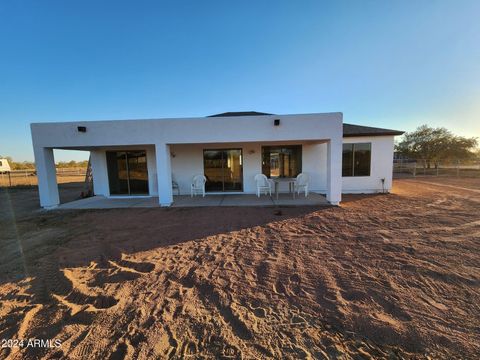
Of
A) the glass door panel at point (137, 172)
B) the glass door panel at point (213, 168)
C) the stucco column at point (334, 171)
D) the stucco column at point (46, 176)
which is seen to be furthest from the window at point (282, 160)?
the stucco column at point (46, 176)

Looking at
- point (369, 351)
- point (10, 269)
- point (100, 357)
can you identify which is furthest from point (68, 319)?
point (369, 351)

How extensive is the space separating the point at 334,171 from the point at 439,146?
2522 cm

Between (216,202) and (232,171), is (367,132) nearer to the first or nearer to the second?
(232,171)

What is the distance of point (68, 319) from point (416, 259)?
5277 mm

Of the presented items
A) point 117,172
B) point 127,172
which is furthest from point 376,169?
point 117,172

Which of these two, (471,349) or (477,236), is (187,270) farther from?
(477,236)

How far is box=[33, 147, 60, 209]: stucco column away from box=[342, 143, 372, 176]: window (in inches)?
497

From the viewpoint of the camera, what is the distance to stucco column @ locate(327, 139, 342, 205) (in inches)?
292

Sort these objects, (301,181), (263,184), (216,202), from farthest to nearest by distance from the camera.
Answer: (263,184) < (301,181) < (216,202)

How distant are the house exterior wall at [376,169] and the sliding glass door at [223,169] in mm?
5257

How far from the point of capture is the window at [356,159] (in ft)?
32.4

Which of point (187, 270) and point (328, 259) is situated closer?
point (187, 270)

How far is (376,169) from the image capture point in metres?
9.97

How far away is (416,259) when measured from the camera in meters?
3.62
